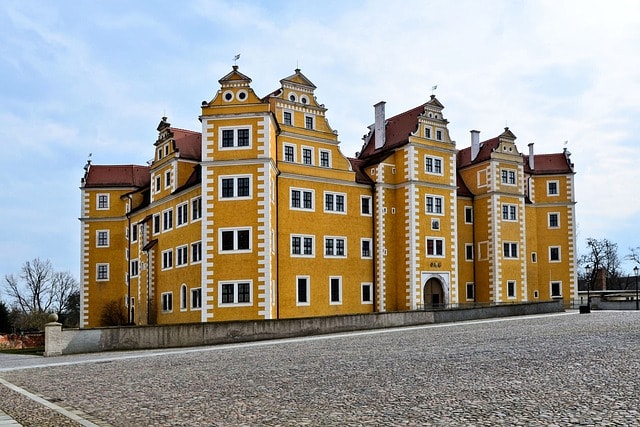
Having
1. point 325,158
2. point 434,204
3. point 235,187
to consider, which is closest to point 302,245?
point 325,158

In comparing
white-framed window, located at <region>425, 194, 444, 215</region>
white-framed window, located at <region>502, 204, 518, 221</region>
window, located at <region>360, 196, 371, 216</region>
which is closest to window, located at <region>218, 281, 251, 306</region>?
window, located at <region>360, 196, 371, 216</region>

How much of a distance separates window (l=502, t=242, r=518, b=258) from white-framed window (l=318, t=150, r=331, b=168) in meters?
17.0

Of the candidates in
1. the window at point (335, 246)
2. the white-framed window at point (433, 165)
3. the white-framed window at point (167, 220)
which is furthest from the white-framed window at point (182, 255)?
the white-framed window at point (433, 165)

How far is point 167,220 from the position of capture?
50.1 m

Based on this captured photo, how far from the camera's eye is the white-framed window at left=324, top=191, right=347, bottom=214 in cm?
4778

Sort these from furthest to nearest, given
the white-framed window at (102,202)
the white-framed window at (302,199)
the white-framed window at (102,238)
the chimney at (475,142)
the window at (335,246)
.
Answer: the white-framed window at (102,202) → the white-framed window at (102,238) → the chimney at (475,142) → the window at (335,246) → the white-framed window at (302,199)

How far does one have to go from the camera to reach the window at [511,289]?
183 ft

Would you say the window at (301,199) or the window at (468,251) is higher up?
the window at (301,199)

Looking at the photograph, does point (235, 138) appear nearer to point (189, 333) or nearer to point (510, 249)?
point (189, 333)

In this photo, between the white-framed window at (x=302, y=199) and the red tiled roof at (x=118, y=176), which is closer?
the white-framed window at (x=302, y=199)

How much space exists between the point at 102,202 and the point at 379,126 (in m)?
25.4

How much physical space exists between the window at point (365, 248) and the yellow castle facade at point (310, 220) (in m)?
0.11

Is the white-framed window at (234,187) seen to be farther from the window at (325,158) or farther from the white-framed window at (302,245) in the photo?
the window at (325,158)

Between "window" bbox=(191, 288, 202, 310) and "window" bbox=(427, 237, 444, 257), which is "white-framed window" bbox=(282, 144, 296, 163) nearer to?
"window" bbox=(191, 288, 202, 310)
